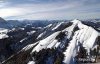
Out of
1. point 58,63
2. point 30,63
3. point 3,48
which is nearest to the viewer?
point 58,63

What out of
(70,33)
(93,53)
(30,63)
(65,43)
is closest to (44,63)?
(30,63)

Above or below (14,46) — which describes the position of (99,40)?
above

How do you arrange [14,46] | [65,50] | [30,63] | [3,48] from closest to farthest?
[30,63]
[65,50]
[3,48]
[14,46]

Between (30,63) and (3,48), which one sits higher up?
(30,63)

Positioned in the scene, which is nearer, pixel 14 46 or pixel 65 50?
pixel 65 50

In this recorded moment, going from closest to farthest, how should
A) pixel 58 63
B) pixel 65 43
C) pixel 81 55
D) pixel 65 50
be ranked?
pixel 58 63 → pixel 81 55 → pixel 65 50 → pixel 65 43

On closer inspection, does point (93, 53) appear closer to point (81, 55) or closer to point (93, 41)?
point (81, 55)

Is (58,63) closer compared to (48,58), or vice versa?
(58,63)

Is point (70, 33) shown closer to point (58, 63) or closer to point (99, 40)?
point (99, 40)

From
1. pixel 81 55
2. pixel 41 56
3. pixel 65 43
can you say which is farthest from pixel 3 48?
pixel 81 55
